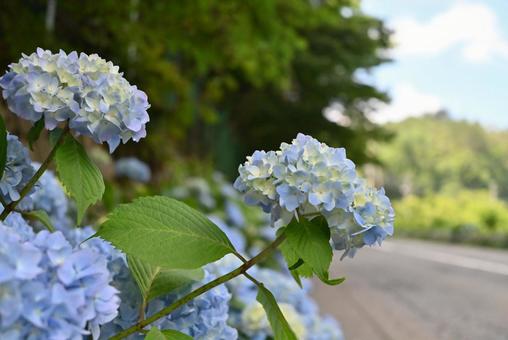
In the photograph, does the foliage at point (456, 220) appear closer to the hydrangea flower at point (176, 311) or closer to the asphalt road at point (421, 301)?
the asphalt road at point (421, 301)

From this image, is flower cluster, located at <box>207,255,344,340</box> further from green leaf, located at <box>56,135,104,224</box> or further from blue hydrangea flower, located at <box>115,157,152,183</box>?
blue hydrangea flower, located at <box>115,157,152,183</box>

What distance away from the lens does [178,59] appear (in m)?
8.79

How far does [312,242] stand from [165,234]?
0.57ft

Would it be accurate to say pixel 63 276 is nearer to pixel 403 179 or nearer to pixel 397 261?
pixel 397 261

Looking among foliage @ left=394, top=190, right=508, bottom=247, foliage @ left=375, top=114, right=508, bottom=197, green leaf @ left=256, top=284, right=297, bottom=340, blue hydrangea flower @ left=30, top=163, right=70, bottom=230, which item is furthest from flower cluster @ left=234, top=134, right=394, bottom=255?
foliage @ left=375, top=114, right=508, bottom=197

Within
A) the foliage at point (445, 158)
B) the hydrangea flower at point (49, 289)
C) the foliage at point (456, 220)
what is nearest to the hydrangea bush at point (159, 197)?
the hydrangea flower at point (49, 289)

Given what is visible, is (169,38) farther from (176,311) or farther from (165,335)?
(165,335)

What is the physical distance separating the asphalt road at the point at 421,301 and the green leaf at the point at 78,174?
300cm

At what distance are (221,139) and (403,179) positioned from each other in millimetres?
45911

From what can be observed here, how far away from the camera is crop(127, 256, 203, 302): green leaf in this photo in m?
0.88

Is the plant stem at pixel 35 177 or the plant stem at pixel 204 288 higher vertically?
the plant stem at pixel 35 177

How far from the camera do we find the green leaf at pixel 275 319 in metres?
0.81

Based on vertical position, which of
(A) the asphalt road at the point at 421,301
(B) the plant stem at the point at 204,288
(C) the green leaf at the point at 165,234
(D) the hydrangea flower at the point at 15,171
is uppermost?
(D) the hydrangea flower at the point at 15,171

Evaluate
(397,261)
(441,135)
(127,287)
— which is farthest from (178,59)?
(441,135)
